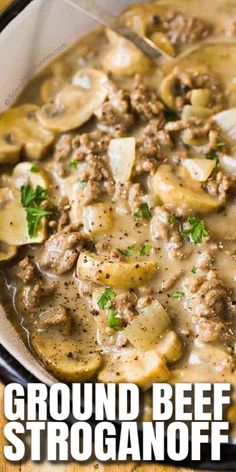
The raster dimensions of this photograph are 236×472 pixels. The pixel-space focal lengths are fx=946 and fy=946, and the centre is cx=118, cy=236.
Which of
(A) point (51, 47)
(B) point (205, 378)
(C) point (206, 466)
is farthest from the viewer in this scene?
(A) point (51, 47)

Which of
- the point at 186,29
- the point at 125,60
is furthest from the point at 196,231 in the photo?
the point at 186,29

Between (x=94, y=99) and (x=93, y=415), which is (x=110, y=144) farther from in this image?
(x=93, y=415)

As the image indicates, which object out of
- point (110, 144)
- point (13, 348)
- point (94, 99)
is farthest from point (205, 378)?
point (94, 99)

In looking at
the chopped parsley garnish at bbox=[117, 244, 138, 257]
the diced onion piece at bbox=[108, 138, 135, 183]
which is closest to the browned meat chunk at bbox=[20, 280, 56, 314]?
the chopped parsley garnish at bbox=[117, 244, 138, 257]

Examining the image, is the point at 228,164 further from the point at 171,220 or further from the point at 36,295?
the point at 36,295

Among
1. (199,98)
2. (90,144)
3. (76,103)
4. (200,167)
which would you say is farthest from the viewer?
(76,103)

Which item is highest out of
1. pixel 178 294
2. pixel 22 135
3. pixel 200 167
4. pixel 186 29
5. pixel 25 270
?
pixel 22 135
